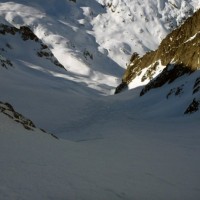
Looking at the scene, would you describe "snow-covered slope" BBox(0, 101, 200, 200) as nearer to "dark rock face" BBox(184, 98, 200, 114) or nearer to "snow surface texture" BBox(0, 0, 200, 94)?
"dark rock face" BBox(184, 98, 200, 114)

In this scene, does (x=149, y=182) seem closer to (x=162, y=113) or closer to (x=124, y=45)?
(x=162, y=113)

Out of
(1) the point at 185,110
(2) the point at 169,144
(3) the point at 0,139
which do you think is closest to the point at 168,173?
(3) the point at 0,139

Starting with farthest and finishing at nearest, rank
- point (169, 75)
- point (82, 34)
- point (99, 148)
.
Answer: point (82, 34), point (169, 75), point (99, 148)

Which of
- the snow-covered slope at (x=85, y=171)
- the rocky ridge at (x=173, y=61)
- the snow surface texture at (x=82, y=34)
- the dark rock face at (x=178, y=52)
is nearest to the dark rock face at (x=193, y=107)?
the rocky ridge at (x=173, y=61)

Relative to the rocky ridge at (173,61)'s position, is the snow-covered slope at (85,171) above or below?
below

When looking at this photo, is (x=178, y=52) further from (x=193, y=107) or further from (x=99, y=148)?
(x=99, y=148)

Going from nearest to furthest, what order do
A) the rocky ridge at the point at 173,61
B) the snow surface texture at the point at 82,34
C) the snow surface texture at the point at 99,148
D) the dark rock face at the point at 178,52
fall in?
the snow surface texture at the point at 99,148 < the rocky ridge at the point at 173,61 < the dark rock face at the point at 178,52 < the snow surface texture at the point at 82,34

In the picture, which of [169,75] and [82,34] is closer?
[169,75]

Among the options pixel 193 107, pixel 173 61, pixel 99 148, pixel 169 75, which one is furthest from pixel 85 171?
pixel 173 61

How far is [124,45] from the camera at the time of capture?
182 m

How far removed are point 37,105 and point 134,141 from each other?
20.9 m

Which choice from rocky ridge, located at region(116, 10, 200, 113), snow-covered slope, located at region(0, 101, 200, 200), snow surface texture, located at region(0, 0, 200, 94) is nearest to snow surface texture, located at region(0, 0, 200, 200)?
snow-covered slope, located at region(0, 101, 200, 200)

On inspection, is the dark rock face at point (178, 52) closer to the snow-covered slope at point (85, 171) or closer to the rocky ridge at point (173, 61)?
the rocky ridge at point (173, 61)

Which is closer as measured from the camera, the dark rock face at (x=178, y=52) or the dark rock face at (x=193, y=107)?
the dark rock face at (x=193, y=107)
